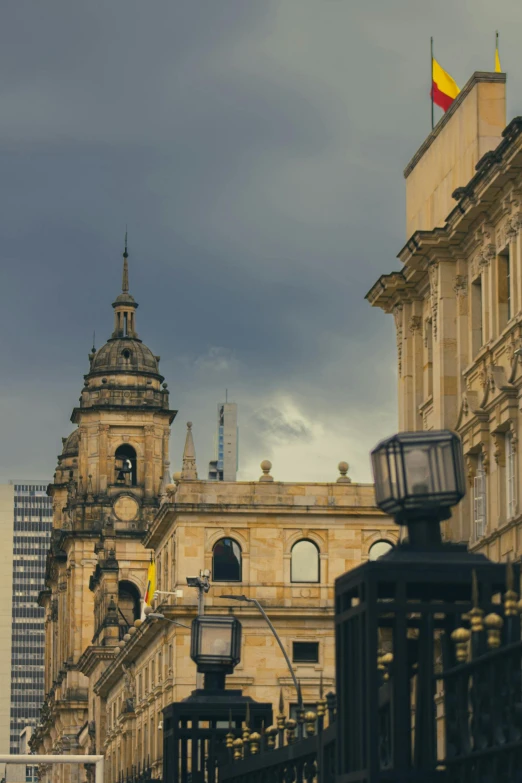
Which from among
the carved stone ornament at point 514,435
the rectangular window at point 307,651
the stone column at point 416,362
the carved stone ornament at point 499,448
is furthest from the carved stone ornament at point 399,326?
the rectangular window at point 307,651

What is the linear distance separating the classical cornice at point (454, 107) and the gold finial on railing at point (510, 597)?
34.4 meters

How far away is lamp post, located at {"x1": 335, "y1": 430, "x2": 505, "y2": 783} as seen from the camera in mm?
10445

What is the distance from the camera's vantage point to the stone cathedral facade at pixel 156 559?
7925 centimetres

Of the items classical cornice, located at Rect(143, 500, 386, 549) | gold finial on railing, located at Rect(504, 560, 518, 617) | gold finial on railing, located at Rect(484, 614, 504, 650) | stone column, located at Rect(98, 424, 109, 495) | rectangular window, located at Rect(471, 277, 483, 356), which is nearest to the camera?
gold finial on railing, located at Rect(504, 560, 518, 617)

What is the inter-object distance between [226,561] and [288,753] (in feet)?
212

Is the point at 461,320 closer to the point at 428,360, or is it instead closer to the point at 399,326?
the point at 428,360

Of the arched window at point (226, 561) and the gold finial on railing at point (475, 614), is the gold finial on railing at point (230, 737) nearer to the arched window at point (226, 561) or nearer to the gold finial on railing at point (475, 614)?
the gold finial on railing at point (475, 614)

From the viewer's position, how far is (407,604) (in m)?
10.5

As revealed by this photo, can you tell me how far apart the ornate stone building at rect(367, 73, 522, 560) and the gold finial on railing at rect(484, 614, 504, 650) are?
27880 millimetres

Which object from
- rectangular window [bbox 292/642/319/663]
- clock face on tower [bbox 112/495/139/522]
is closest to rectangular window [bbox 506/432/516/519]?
rectangular window [bbox 292/642/319/663]

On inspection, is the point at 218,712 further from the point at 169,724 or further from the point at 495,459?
the point at 495,459

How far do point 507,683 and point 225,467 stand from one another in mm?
134459

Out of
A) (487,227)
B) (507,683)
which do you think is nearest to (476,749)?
(507,683)

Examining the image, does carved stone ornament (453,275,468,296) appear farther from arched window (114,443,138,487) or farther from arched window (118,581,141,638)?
arched window (114,443,138,487)
